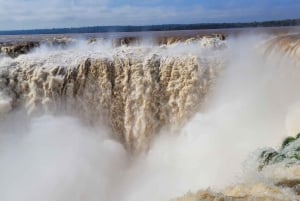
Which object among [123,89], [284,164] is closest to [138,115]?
[123,89]

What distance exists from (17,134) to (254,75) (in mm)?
6791

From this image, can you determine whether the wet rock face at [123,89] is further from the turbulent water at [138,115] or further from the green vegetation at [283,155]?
the green vegetation at [283,155]

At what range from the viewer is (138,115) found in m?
14.3

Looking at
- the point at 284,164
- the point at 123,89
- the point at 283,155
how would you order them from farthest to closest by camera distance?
1. the point at 123,89
2. the point at 283,155
3. the point at 284,164

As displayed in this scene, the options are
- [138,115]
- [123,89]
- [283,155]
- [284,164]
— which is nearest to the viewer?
[284,164]

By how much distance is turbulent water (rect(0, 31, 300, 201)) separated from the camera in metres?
12.1

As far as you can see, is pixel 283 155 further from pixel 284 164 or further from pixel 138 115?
pixel 138 115

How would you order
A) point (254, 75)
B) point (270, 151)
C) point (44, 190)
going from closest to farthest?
point (270, 151)
point (44, 190)
point (254, 75)

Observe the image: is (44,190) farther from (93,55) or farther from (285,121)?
(285,121)

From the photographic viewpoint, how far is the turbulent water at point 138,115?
12.1 m

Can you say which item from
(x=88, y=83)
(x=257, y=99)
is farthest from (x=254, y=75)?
(x=88, y=83)

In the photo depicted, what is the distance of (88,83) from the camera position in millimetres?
14648

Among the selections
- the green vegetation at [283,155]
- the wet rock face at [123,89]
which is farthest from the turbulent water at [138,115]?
the green vegetation at [283,155]

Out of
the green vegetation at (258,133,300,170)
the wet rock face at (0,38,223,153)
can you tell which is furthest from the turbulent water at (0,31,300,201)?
the green vegetation at (258,133,300,170)
